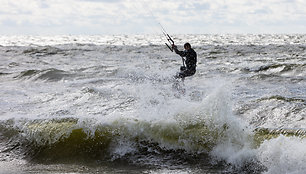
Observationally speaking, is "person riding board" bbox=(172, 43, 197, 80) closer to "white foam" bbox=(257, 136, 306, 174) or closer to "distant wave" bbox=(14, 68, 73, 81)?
"white foam" bbox=(257, 136, 306, 174)

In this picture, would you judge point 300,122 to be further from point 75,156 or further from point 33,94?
point 33,94

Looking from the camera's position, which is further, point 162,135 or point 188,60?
point 188,60

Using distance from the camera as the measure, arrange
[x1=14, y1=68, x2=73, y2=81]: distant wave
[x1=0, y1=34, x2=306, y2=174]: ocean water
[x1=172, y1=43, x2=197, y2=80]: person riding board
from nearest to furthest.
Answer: [x1=0, y1=34, x2=306, y2=174]: ocean water < [x1=172, y1=43, x2=197, y2=80]: person riding board < [x1=14, y1=68, x2=73, y2=81]: distant wave

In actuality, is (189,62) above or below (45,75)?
above

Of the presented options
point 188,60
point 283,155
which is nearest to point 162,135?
point 283,155

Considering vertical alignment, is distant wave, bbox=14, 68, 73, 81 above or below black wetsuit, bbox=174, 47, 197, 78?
below

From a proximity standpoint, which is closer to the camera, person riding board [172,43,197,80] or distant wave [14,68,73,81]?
person riding board [172,43,197,80]

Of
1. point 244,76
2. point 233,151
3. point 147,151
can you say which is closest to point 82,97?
point 147,151

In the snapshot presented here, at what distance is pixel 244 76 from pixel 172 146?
11.8m

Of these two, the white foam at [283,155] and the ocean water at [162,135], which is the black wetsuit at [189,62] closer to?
the ocean water at [162,135]

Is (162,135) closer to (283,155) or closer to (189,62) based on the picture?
(283,155)

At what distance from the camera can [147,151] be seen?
25.8ft

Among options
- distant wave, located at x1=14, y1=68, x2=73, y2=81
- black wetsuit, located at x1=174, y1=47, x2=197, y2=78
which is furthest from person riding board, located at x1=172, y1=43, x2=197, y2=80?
distant wave, located at x1=14, y1=68, x2=73, y2=81

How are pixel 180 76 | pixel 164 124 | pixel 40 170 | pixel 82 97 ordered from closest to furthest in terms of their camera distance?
1. pixel 40 170
2. pixel 164 124
3. pixel 180 76
4. pixel 82 97
